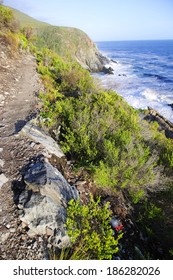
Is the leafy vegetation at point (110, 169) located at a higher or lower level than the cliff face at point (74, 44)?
lower

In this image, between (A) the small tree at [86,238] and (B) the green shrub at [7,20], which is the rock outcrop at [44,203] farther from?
(B) the green shrub at [7,20]

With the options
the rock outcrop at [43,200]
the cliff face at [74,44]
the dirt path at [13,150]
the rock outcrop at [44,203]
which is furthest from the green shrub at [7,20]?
the cliff face at [74,44]

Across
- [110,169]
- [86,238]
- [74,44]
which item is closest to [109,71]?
[74,44]

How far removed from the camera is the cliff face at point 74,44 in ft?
185

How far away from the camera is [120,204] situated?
551 cm

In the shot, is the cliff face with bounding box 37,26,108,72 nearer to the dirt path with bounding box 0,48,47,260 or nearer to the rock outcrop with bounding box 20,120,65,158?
the dirt path with bounding box 0,48,47,260

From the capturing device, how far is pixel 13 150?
204 inches

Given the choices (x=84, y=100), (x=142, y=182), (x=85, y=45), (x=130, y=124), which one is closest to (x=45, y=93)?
(x=84, y=100)

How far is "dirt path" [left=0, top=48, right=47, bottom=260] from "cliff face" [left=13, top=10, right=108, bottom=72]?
46.6 metres

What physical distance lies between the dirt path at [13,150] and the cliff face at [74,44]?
153ft

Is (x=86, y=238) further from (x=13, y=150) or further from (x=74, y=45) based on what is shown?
(x=74, y=45)

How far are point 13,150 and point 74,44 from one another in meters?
64.8

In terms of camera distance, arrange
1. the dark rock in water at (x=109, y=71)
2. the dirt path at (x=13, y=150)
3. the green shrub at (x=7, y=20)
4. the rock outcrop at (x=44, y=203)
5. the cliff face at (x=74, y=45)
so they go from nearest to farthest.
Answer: the dirt path at (x=13, y=150) → the rock outcrop at (x=44, y=203) → the green shrub at (x=7, y=20) → the dark rock in water at (x=109, y=71) → the cliff face at (x=74, y=45)

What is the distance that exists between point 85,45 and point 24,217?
6659 cm
